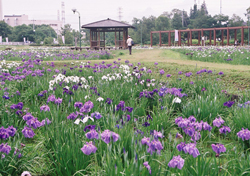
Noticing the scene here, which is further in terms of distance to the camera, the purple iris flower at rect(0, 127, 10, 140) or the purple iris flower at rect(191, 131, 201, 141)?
the purple iris flower at rect(0, 127, 10, 140)

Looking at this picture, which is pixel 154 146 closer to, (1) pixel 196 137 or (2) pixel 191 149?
(2) pixel 191 149

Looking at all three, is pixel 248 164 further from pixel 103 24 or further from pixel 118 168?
pixel 103 24

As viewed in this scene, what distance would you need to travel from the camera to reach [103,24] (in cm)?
2836

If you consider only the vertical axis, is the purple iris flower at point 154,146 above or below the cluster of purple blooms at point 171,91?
below

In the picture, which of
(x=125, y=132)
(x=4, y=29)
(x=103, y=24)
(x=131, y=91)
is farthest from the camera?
(x=4, y=29)

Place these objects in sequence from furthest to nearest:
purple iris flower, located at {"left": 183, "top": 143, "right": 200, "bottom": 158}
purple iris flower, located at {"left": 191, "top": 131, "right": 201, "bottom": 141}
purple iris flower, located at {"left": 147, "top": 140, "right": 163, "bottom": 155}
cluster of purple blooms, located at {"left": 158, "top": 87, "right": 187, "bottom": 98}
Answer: cluster of purple blooms, located at {"left": 158, "top": 87, "right": 187, "bottom": 98}, purple iris flower, located at {"left": 191, "top": 131, "right": 201, "bottom": 141}, purple iris flower, located at {"left": 147, "top": 140, "right": 163, "bottom": 155}, purple iris flower, located at {"left": 183, "top": 143, "right": 200, "bottom": 158}

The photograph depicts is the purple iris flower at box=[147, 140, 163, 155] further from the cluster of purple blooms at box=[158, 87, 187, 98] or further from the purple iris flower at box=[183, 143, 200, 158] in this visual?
the cluster of purple blooms at box=[158, 87, 187, 98]

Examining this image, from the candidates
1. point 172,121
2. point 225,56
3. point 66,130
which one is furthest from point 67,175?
point 225,56

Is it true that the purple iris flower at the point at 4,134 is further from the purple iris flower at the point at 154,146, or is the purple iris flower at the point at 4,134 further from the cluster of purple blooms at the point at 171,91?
the cluster of purple blooms at the point at 171,91

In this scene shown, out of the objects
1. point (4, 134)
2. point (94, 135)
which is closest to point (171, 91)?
point (94, 135)

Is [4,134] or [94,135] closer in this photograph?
[94,135]

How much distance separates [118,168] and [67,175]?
2.59 ft

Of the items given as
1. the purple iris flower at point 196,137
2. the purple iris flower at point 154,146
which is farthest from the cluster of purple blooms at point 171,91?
the purple iris flower at point 154,146

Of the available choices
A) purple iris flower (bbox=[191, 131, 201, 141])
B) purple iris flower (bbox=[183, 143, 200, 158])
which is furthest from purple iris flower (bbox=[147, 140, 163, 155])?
purple iris flower (bbox=[191, 131, 201, 141])
